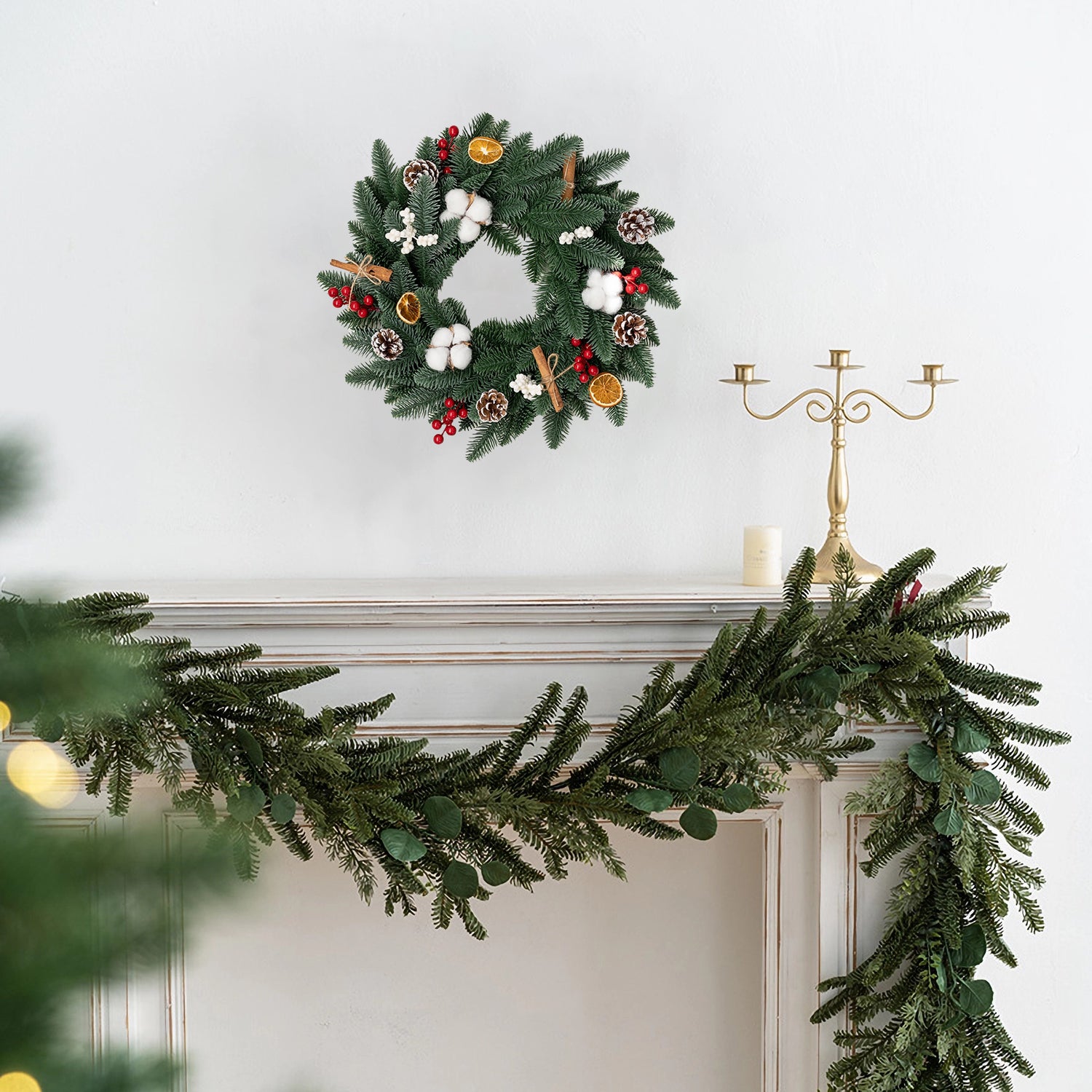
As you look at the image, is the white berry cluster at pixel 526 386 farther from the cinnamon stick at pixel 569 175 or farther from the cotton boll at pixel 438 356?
the cinnamon stick at pixel 569 175

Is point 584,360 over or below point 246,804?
over

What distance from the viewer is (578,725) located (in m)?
1.03

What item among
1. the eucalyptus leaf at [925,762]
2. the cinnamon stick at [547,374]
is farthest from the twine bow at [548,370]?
the eucalyptus leaf at [925,762]

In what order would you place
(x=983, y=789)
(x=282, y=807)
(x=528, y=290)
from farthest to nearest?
(x=528, y=290), (x=983, y=789), (x=282, y=807)

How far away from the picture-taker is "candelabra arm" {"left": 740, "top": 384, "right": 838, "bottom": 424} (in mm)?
1213

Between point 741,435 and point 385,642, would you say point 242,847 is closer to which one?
point 385,642

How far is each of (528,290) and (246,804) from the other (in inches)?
30.1

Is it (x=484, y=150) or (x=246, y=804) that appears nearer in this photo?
(x=246, y=804)

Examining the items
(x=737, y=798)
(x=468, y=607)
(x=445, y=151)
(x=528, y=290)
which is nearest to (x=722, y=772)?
(x=737, y=798)

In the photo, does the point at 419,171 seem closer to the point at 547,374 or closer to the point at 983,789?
the point at 547,374

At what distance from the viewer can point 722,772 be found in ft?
3.46

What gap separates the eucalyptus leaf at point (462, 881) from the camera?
3.25ft

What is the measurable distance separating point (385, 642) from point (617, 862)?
37 centimetres

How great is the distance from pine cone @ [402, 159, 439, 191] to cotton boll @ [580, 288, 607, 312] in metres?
0.08
